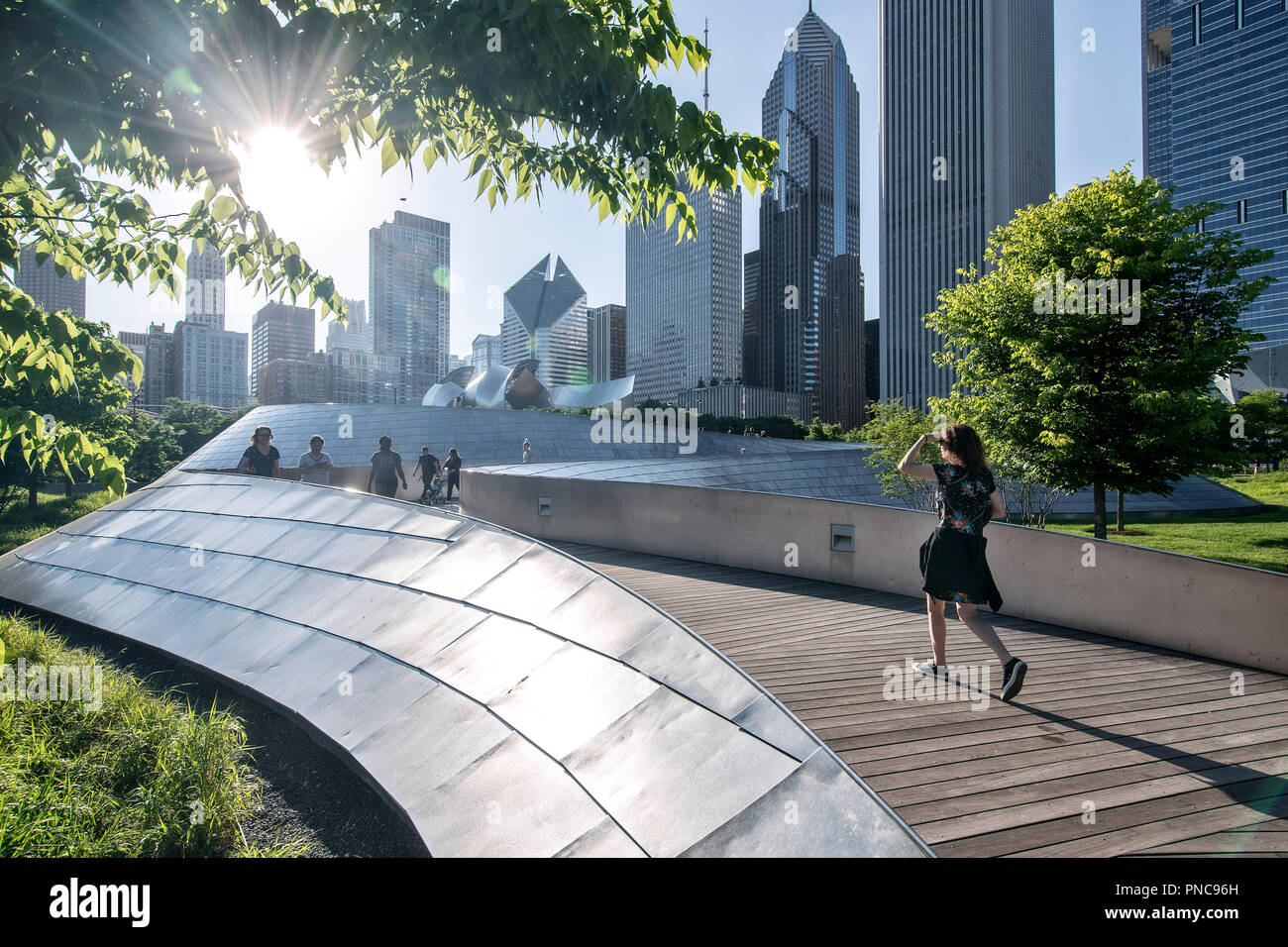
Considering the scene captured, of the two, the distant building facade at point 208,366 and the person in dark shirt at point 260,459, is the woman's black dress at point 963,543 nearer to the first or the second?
the person in dark shirt at point 260,459

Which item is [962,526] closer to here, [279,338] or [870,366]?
[870,366]

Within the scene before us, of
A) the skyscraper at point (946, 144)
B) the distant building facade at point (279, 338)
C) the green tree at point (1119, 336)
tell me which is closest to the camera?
the green tree at point (1119, 336)

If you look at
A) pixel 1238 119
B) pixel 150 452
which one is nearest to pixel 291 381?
pixel 150 452

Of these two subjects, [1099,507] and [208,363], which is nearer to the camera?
[1099,507]

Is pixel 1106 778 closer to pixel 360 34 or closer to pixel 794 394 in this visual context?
pixel 360 34

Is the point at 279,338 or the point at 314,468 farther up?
the point at 279,338

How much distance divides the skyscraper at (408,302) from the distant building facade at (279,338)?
1961 centimetres

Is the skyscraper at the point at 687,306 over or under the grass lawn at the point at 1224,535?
over

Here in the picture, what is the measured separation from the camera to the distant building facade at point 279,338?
148625mm

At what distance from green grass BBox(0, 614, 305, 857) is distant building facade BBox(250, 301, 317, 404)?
6310 inches

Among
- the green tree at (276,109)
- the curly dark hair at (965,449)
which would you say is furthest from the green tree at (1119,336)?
the green tree at (276,109)

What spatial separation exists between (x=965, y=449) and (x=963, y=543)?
0.66 meters

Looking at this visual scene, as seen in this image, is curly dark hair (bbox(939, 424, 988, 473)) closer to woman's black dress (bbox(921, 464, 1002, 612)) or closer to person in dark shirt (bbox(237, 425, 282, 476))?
woman's black dress (bbox(921, 464, 1002, 612))

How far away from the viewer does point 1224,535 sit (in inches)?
732
